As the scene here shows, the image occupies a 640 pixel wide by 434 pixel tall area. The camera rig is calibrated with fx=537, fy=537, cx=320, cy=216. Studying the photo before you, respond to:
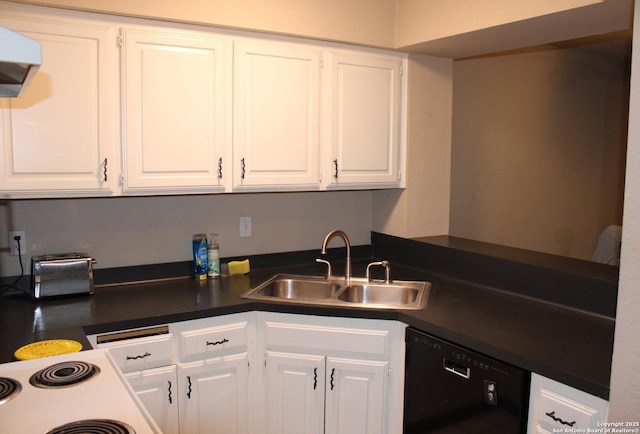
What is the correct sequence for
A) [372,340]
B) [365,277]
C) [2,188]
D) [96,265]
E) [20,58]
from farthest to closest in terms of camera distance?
[365,277] → [96,265] → [372,340] → [2,188] → [20,58]

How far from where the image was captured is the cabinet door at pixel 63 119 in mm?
2139

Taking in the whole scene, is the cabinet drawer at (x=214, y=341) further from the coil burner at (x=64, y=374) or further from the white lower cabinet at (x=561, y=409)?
the white lower cabinet at (x=561, y=409)

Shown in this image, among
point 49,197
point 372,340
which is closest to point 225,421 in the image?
point 372,340

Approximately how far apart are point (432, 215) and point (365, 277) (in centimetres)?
64

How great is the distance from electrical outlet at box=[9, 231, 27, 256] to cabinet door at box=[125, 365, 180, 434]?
2.76ft

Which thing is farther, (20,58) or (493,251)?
(493,251)

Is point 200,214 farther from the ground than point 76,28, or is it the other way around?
point 76,28

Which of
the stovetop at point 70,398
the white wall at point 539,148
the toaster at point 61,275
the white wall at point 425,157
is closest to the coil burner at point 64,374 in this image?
the stovetop at point 70,398

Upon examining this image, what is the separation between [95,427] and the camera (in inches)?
48.4

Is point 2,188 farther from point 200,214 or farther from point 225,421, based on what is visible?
point 225,421

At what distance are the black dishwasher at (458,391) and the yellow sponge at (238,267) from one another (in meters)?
1.05

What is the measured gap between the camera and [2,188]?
213 centimetres

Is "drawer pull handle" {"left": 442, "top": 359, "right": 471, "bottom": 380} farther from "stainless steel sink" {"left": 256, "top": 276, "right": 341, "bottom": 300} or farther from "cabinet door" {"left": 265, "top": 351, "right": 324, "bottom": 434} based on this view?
"stainless steel sink" {"left": 256, "top": 276, "right": 341, "bottom": 300}

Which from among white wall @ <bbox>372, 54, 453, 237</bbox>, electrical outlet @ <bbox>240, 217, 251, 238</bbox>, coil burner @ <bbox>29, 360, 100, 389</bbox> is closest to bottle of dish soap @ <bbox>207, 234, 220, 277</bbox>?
electrical outlet @ <bbox>240, 217, 251, 238</bbox>
